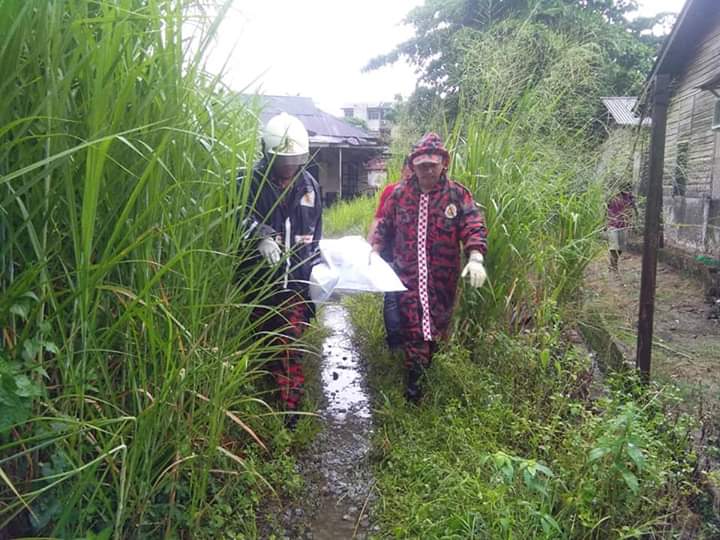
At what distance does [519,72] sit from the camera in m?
3.93

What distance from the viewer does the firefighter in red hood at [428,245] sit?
3.30 m

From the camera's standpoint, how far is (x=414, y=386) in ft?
10.8

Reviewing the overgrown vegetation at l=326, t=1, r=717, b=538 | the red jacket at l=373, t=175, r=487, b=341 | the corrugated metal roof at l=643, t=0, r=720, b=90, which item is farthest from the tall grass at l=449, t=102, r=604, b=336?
the corrugated metal roof at l=643, t=0, r=720, b=90

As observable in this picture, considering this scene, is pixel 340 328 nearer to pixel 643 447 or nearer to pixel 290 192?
pixel 290 192

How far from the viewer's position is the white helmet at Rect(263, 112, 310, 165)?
2.78m

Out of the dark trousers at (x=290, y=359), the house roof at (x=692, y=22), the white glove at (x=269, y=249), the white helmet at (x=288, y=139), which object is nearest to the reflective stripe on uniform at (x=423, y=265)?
the dark trousers at (x=290, y=359)

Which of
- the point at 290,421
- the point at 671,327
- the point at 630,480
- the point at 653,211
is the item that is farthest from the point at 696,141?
the point at 630,480

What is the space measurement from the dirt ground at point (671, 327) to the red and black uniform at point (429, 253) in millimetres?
1328

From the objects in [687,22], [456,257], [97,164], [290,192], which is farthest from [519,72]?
[687,22]

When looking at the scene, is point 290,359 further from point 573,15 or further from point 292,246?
point 573,15

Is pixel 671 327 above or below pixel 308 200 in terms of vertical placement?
below

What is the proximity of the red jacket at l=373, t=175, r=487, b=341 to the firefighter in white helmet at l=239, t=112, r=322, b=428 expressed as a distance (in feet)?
2.13

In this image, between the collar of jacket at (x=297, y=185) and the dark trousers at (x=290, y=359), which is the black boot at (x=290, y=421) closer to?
the dark trousers at (x=290, y=359)

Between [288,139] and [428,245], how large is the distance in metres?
1.15
